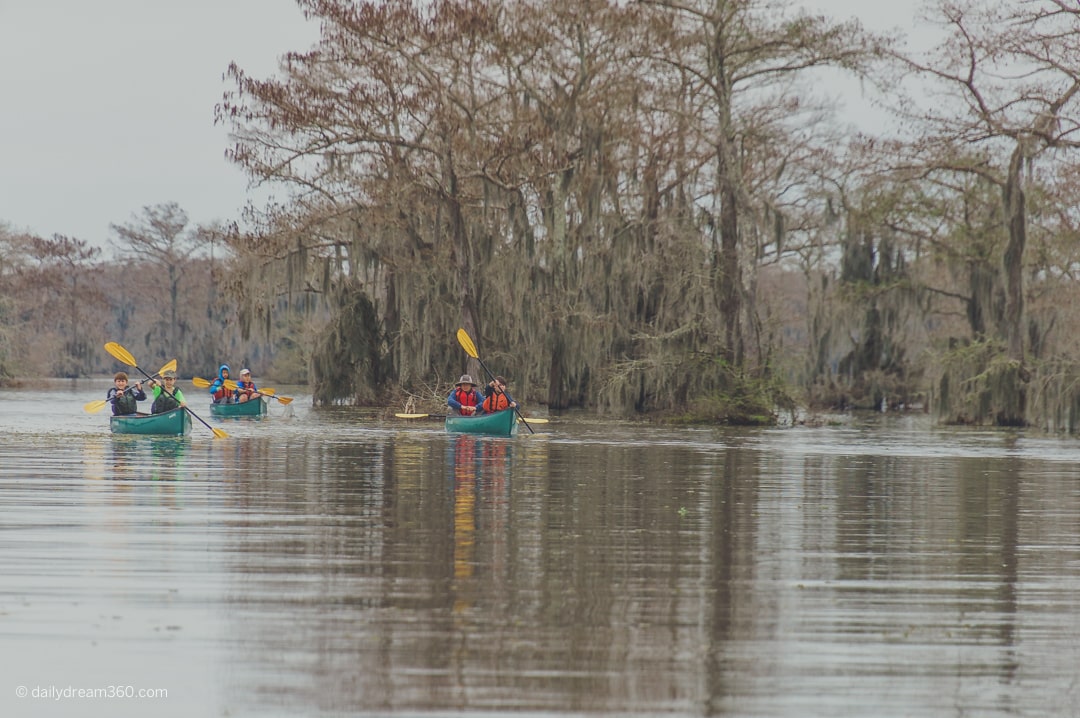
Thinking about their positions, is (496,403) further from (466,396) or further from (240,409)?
(240,409)

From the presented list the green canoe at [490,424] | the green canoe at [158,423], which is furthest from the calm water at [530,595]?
the green canoe at [490,424]

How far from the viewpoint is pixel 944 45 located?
35.6 meters

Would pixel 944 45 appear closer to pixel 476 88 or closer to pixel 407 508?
pixel 476 88

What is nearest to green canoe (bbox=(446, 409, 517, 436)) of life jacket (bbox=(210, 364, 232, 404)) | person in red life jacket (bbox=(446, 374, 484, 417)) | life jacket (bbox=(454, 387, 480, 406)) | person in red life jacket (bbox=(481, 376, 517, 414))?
person in red life jacket (bbox=(481, 376, 517, 414))

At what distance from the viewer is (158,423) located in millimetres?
24047

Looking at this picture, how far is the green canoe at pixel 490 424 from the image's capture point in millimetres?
25875

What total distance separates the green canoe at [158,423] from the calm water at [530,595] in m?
7.42

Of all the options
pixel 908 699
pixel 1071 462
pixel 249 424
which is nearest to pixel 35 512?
pixel 908 699

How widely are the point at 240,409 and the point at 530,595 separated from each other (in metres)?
27.6

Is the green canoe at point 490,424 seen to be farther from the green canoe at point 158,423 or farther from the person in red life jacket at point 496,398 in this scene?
the green canoe at point 158,423

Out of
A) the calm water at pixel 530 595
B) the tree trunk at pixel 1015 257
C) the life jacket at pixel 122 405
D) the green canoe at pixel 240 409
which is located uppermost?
the tree trunk at pixel 1015 257

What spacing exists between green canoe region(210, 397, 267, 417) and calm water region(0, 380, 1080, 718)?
17.9 meters

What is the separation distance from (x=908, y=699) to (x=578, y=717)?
1361 millimetres

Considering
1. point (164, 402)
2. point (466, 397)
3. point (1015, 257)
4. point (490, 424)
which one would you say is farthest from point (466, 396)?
point (1015, 257)
